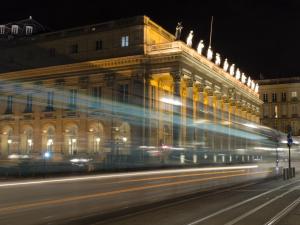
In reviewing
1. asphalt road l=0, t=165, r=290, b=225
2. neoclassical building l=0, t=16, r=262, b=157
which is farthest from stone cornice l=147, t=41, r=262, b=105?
asphalt road l=0, t=165, r=290, b=225


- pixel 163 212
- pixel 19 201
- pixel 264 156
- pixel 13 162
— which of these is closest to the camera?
pixel 19 201

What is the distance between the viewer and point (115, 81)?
74.1 metres

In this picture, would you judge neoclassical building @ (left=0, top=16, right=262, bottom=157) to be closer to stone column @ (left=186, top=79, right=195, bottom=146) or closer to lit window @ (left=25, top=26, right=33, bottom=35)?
stone column @ (left=186, top=79, right=195, bottom=146)

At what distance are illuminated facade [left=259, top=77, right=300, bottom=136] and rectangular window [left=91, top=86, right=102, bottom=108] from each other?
78.8 meters

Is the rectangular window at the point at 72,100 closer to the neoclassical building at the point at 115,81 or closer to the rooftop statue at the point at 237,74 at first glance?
the neoclassical building at the point at 115,81

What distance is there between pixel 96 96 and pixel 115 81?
411 centimetres

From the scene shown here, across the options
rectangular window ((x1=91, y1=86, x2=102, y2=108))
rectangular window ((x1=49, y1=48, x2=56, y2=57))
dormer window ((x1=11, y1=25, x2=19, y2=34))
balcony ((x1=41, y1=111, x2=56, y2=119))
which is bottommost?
balcony ((x1=41, y1=111, x2=56, y2=119))

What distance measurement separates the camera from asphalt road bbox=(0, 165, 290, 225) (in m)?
15.8

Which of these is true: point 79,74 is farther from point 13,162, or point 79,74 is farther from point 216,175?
point 13,162

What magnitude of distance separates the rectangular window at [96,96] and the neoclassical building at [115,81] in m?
0.16

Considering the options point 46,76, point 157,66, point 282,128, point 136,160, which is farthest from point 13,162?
point 282,128

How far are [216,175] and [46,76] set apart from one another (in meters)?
49.3

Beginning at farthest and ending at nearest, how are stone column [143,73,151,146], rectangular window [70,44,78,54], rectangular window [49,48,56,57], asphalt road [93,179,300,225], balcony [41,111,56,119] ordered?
rectangular window [49,48,56,57] < balcony [41,111,56,119] < rectangular window [70,44,78,54] < stone column [143,73,151,146] < asphalt road [93,179,300,225]

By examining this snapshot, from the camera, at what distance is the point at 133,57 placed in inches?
2847
